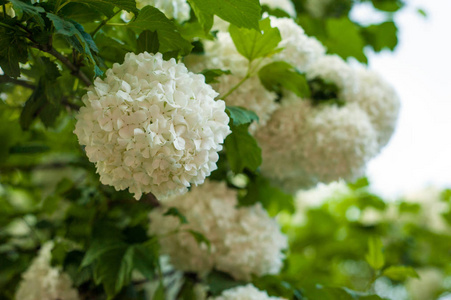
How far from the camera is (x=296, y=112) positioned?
0.96m

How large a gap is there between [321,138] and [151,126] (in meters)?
0.51

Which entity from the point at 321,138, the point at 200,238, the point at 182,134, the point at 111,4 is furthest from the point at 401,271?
the point at 111,4

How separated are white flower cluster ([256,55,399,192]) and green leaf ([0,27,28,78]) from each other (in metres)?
0.52

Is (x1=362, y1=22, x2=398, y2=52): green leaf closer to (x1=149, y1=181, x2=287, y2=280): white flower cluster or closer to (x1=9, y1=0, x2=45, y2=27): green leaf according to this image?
(x1=149, y1=181, x2=287, y2=280): white flower cluster

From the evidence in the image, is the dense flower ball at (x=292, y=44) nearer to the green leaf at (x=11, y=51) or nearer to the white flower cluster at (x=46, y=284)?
the green leaf at (x=11, y=51)

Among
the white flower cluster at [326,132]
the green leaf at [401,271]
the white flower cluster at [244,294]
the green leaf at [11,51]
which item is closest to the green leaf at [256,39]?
the white flower cluster at [326,132]

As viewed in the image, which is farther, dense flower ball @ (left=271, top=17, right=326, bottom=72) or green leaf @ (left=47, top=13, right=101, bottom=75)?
dense flower ball @ (left=271, top=17, right=326, bottom=72)

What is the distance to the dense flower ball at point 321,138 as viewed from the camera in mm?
942

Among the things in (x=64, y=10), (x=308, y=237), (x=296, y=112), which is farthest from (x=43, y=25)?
(x=308, y=237)

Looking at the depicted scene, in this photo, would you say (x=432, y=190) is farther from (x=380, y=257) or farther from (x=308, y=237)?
(x=380, y=257)

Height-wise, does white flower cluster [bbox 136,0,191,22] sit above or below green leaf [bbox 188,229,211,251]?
above

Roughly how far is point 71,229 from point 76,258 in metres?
0.12

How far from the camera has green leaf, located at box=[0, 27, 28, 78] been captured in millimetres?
533

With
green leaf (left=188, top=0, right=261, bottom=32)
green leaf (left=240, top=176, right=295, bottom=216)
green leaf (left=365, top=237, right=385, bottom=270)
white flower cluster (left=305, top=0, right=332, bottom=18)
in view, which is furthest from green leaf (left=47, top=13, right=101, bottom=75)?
white flower cluster (left=305, top=0, right=332, bottom=18)
